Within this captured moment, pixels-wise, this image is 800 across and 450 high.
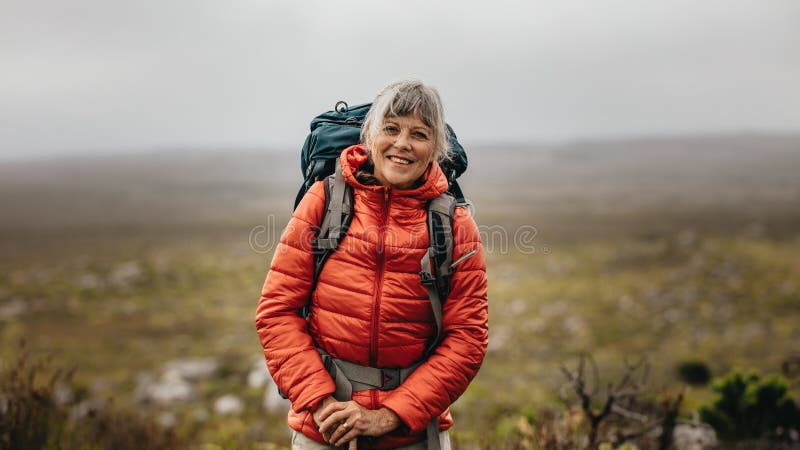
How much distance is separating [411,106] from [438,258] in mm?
637

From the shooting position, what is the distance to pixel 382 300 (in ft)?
7.11

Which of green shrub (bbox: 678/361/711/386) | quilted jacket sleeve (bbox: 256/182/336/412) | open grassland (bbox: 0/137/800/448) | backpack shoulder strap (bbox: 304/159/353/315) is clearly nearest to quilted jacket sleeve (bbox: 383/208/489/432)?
quilted jacket sleeve (bbox: 256/182/336/412)

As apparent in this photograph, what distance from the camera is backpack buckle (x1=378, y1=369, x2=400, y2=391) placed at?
7.34 feet

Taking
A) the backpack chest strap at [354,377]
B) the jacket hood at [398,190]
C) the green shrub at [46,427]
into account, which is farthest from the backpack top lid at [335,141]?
the green shrub at [46,427]

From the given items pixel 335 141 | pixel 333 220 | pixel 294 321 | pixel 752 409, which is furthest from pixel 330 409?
pixel 752 409

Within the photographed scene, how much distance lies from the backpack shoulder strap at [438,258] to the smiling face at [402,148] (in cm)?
18

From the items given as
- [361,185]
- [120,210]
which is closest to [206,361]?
[361,185]

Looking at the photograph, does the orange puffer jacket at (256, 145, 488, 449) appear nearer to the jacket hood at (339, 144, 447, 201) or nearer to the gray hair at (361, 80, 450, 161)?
the jacket hood at (339, 144, 447, 201)

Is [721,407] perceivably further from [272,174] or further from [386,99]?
[272,174]

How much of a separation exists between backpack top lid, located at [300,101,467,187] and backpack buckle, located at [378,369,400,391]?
36.3 inches

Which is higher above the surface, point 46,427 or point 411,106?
point 411,106

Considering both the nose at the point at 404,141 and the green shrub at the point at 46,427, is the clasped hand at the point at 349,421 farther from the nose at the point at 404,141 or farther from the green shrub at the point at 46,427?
the green shrub at the point at 46,427

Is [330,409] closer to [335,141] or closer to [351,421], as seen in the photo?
[351,421]

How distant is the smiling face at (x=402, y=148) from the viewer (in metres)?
2.17
